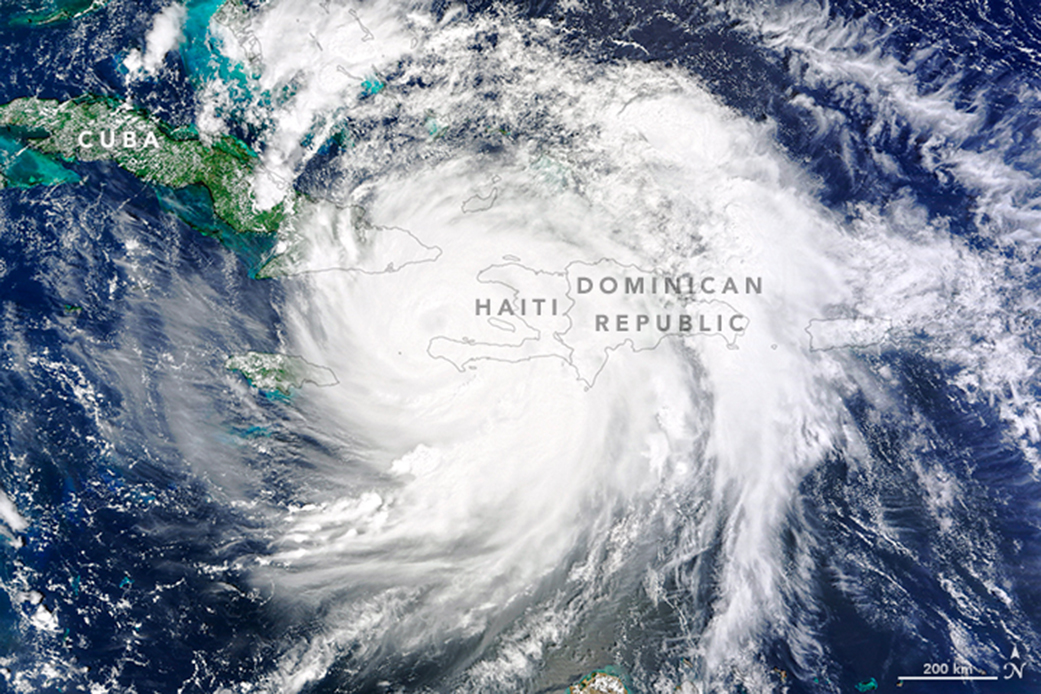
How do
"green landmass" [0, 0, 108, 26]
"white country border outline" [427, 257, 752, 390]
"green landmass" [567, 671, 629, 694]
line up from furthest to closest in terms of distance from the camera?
"green landmass" [0, 0, 108, 26] → "white country border outline" [427, 257, 752, 390] → "green landmass" [567, 671, 629, 694]

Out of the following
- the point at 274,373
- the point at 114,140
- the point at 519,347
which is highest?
the point at 114,140

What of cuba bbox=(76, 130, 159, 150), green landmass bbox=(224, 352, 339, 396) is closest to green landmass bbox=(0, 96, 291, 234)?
cuba bbox=(76, 130, 159, 150)

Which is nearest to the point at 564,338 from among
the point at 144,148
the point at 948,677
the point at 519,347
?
the point at 519,347

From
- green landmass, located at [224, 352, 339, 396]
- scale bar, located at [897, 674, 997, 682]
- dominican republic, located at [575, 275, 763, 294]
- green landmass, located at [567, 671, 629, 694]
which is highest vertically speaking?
dominican republic, located at [575, 275, 763, 294]

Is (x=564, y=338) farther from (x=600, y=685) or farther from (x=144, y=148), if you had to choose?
(x=144, y=148)

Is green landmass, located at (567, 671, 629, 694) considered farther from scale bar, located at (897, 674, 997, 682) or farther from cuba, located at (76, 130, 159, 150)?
cuba, located at (76, 130, 159, 150)

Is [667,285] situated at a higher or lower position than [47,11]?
lower

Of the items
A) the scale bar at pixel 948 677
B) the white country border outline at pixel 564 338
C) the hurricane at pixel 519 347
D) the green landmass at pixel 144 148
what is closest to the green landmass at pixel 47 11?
the hurricane at pixel 519 347
